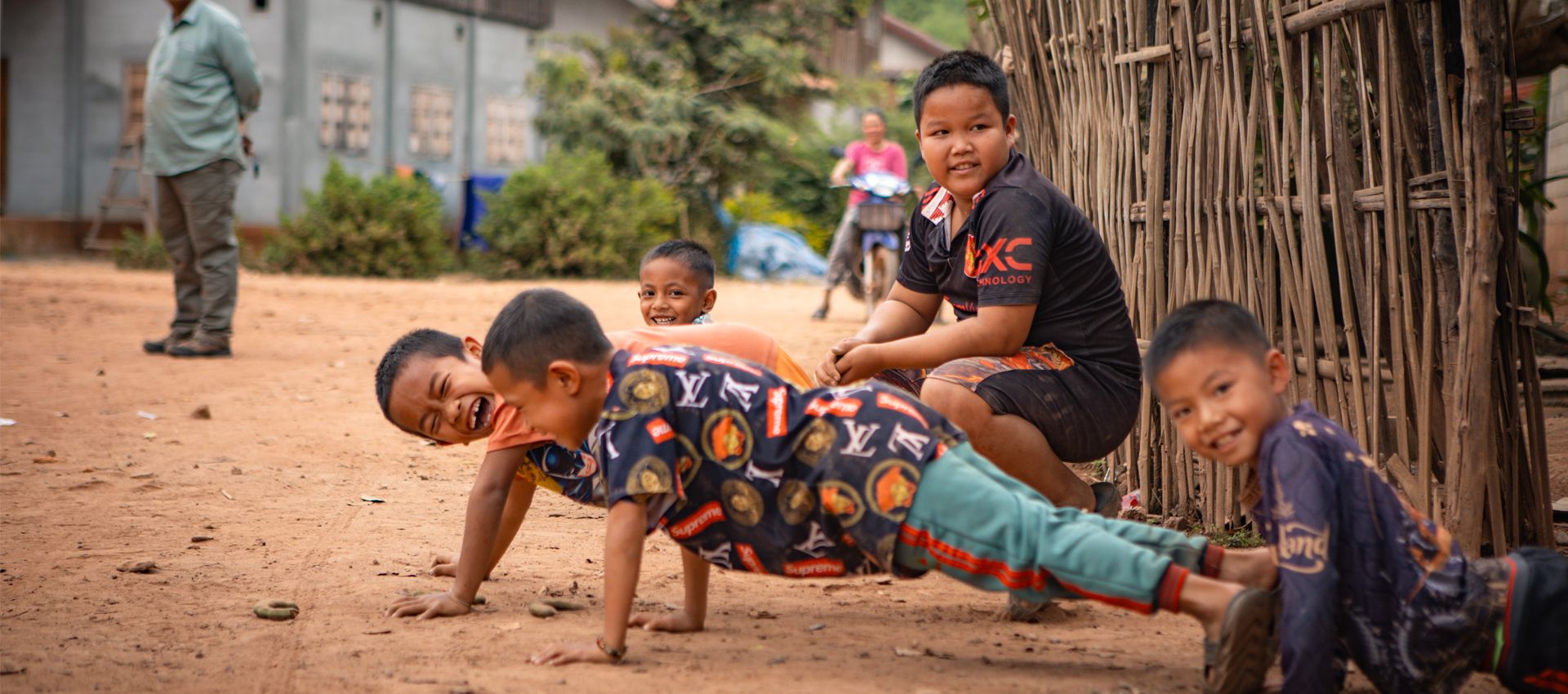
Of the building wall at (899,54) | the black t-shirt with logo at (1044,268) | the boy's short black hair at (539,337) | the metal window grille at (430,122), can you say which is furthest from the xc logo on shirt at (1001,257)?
the building wall at (899,54)

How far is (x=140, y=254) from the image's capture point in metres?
15.3

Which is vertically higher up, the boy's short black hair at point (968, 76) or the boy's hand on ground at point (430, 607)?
the boy's short black hair at point (968, 76)

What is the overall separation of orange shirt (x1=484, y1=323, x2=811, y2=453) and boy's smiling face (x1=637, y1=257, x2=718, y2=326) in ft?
3.40

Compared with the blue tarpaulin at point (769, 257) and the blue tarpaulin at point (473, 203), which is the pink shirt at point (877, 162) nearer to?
the blue tarpaulin at point (769, 257)

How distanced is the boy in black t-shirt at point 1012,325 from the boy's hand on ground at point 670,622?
643mm

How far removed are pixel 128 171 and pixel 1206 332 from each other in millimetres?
17578

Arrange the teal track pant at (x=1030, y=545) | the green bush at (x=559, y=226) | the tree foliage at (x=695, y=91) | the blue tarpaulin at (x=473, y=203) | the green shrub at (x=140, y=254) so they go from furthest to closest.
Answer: the tree foliage at (x=695, y=91), the blue tarpaulin at (x=473, y=203), the green bush at (x=559, y=226), the green shrub at (x=140, y=254), the teal track pant at (x=1030, y=545)

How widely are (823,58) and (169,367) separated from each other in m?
22.3

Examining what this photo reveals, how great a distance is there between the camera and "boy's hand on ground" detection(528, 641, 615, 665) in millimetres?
2582

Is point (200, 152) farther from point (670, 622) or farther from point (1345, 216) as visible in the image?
point (1345, 216)

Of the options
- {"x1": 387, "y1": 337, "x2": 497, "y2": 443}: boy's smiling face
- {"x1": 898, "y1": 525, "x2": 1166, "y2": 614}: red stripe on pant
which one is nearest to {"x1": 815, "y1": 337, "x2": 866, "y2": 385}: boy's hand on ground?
{"x1": 898, "y1": 525, "x2": 1166, "y2": 614}: red stripe on pant

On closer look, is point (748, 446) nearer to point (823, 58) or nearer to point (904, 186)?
point (904, 186)

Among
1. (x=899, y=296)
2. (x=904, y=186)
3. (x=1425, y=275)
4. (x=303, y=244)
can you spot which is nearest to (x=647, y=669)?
(x=899, y=296)

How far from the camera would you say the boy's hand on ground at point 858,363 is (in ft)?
9.93
